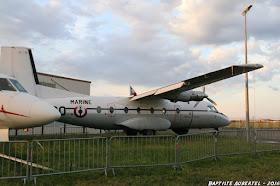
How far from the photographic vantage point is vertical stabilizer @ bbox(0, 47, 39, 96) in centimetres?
1146

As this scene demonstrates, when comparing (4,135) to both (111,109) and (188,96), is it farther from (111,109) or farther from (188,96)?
(188,96)

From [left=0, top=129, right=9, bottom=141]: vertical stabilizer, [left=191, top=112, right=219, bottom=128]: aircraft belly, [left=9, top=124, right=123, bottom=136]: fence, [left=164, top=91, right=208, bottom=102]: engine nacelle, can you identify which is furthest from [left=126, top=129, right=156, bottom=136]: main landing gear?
[left=0, top=129, right=9, bottom=141]: vertical stabilizer

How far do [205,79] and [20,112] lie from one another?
34.7 ft

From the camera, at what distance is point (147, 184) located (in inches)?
251

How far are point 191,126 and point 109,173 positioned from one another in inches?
535

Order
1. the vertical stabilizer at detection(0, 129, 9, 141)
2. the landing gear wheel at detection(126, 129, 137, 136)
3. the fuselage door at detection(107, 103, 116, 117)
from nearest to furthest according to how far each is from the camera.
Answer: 1. the vertical stabilizer at detection(0, 129, 9, 141)
2. the fuselage door at detection(107, 103, 116, 117)
3. the landing gear wheel at detection(126, 129, 137, 136)

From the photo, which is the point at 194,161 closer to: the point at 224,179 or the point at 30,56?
the point at 224,179

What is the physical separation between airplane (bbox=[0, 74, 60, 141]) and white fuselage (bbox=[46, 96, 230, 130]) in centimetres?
658

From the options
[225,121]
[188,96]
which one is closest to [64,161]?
[188,96]

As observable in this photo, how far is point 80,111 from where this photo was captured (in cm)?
1576

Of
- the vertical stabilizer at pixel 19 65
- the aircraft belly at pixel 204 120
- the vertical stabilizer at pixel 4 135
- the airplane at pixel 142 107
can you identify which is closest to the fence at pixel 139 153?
the vertical stabilizer at pixel 4 135

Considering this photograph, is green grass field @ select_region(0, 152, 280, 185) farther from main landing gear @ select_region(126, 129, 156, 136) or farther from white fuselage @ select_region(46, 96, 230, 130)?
white fuselage @ select_region(46, 96, 230, 130)

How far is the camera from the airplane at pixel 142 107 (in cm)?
1428

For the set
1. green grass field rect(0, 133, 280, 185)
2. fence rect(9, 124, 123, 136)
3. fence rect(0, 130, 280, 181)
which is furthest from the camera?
fence rect(9, 124, 123, 136)
